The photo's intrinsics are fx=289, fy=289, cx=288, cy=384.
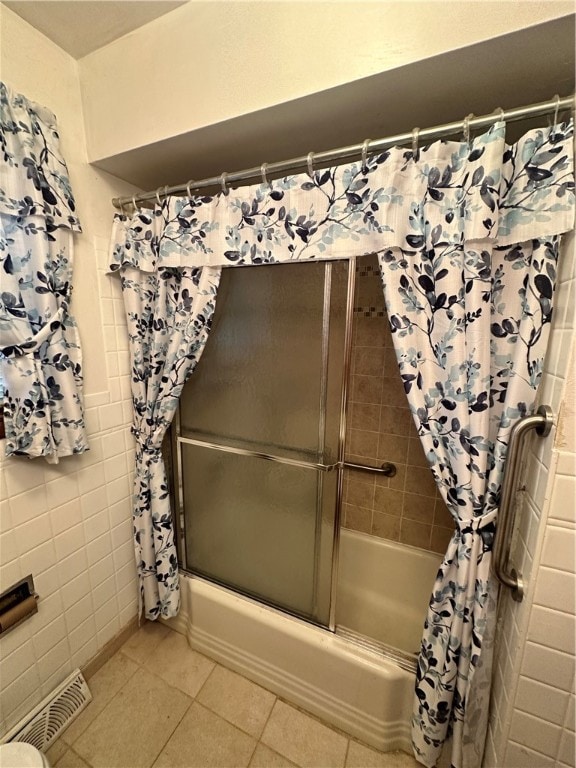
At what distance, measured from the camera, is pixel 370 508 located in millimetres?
1693

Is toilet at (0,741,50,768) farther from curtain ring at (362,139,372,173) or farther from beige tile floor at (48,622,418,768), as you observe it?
curtain ring at (362,139,372,173)

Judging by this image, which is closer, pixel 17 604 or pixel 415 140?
pixel 415 140

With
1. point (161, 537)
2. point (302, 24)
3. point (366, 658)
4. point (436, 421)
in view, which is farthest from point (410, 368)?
point (161, 537)

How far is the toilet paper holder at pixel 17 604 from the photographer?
0.94 meters

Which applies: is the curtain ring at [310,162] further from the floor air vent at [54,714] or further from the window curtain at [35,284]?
the floor air vent at [54,714]

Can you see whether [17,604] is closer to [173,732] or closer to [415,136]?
[173,732]

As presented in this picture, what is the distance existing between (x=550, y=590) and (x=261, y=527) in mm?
966

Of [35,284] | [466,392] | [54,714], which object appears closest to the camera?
[466,392]

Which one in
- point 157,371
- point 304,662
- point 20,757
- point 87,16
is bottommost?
point 304,662

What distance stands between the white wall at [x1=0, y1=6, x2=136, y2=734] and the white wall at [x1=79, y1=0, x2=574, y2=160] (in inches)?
5.3

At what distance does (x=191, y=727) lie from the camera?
1.10m

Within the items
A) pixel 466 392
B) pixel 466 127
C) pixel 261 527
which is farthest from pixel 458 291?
pixel 261 527

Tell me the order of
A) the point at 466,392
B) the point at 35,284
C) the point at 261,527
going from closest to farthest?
the point at 466,392
the point at 35,284
the point at 261,527

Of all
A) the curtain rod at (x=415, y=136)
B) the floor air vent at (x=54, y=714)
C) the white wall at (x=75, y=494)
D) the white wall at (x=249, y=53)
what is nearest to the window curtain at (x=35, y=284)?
the white wall at (x=75, y=494)
